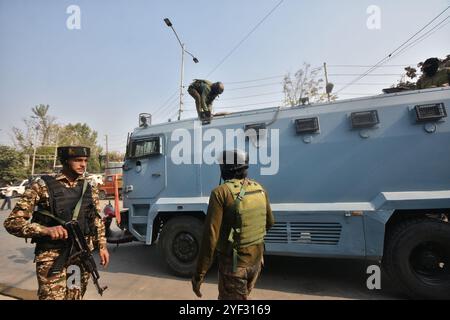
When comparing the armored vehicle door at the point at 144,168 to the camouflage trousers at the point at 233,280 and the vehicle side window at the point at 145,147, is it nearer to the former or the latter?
the vehicle side window at the point at 145,147

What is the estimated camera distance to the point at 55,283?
2316 millimetres

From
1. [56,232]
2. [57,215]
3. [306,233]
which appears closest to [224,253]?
[56,232]

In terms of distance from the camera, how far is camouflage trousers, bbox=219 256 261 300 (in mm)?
2148

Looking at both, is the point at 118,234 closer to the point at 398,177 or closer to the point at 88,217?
the point at 88,217

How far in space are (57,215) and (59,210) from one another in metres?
A: 0.05

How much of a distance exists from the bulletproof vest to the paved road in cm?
195

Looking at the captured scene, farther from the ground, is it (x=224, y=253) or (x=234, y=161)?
(x=234, y=161)

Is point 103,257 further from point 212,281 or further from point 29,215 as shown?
point 212,281

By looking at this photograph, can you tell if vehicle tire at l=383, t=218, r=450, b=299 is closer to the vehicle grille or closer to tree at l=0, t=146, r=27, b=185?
the vehicle grille

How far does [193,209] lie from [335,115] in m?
2.60

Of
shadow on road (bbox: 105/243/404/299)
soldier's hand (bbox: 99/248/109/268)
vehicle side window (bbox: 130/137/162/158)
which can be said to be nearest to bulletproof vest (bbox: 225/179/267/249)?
soldier's hand (bbox: 99/248/109/268)

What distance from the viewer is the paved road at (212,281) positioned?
12.6ft

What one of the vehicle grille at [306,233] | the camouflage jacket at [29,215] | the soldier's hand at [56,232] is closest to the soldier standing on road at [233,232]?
the soldier's hand at [56,232]

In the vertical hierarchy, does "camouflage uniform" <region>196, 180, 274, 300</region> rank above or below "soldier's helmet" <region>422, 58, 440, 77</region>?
below
